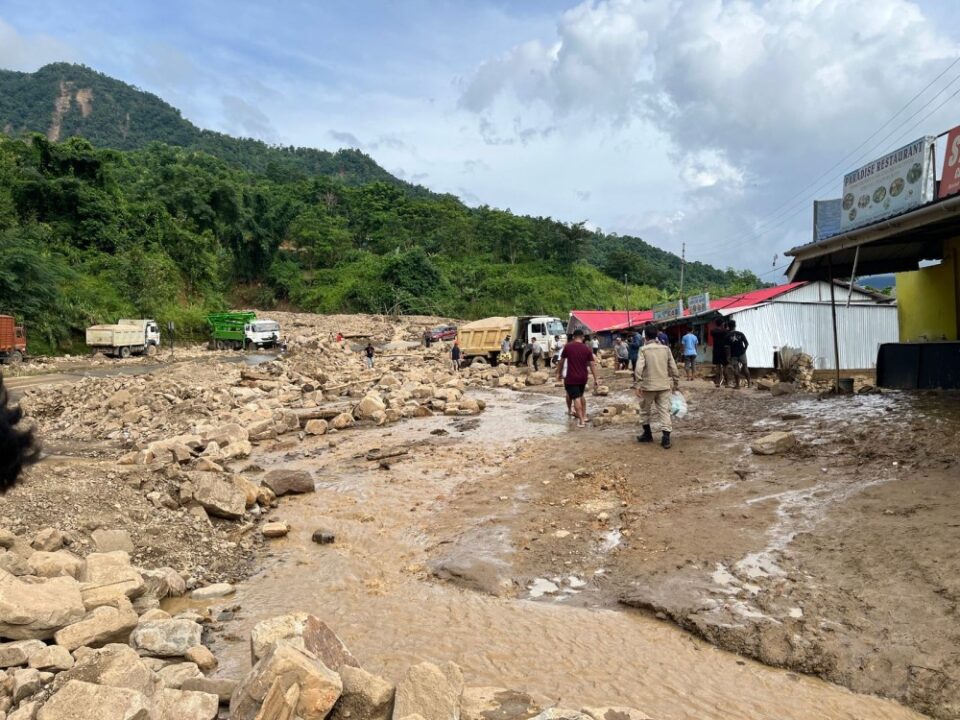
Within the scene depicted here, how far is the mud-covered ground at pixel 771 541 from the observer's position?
3.47 meters

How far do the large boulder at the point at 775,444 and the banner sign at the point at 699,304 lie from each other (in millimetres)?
16717

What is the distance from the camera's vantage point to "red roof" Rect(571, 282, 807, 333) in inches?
878

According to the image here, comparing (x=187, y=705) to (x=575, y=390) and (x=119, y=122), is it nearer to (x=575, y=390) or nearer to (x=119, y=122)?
(x=575, y=390)

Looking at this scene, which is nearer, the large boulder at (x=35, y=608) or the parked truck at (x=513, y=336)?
the large boulder at (x=35, y=608)

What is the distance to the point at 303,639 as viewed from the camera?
10.1ft

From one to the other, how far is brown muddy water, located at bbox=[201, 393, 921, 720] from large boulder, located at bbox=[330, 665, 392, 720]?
81cm

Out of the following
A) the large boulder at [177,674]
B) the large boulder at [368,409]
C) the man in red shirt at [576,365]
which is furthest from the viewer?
the large boulder at [368,409]

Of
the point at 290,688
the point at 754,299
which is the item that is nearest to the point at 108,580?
the point at 290,688

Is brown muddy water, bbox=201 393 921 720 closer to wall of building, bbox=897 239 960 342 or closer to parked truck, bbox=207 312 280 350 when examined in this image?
wall of building, bbox=897 239 960 342

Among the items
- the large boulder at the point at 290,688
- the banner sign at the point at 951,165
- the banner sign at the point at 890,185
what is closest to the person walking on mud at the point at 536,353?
the banner sign at the point at 890,185

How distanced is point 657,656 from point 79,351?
3511cm

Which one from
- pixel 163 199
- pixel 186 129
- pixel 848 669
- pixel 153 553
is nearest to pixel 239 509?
pixel 153 553

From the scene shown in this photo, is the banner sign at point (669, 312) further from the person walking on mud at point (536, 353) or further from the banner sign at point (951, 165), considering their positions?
the banner sign at point (951, 165)

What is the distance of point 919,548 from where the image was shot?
13.8ft
